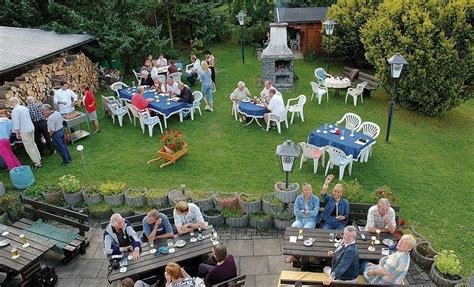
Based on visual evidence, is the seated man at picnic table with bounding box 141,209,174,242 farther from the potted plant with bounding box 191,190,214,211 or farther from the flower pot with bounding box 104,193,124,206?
the flower pot with bounding box 104,193,124,206

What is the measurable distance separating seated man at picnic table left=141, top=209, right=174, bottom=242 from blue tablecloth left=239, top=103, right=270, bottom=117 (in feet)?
20.5

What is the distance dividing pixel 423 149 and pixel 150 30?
1187 cm

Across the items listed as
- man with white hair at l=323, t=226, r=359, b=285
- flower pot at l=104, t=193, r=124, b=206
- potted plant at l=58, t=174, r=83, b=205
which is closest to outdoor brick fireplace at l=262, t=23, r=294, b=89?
flower pot at l=104, t=193, r=124, b=206

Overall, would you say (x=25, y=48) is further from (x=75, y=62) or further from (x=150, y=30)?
(x=150, y=30)

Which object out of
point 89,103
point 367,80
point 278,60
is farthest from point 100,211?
point 367,80

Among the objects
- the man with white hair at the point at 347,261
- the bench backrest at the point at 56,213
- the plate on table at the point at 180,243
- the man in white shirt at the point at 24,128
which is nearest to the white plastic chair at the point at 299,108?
the plate on table at the point at 180,243

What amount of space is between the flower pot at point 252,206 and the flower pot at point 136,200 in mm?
2287

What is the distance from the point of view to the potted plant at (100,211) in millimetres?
8773

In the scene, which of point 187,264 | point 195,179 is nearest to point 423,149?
point 195,179

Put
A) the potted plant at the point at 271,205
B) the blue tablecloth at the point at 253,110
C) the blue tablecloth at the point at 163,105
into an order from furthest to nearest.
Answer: the blue tablecloth at the point at 163,105 → the blue tablecloth at the point at 253,110 → the potted plant at the point at 271,205

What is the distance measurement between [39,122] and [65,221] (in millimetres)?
4407

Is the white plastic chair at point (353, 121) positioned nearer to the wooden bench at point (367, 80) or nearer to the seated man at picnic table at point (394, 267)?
the wooden bench at point (367, 80)

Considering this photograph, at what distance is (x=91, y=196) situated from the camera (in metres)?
8.96

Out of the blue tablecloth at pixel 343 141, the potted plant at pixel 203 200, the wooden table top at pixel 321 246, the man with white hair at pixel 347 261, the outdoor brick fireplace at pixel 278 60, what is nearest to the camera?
the man with white hair at pixel 347 261
